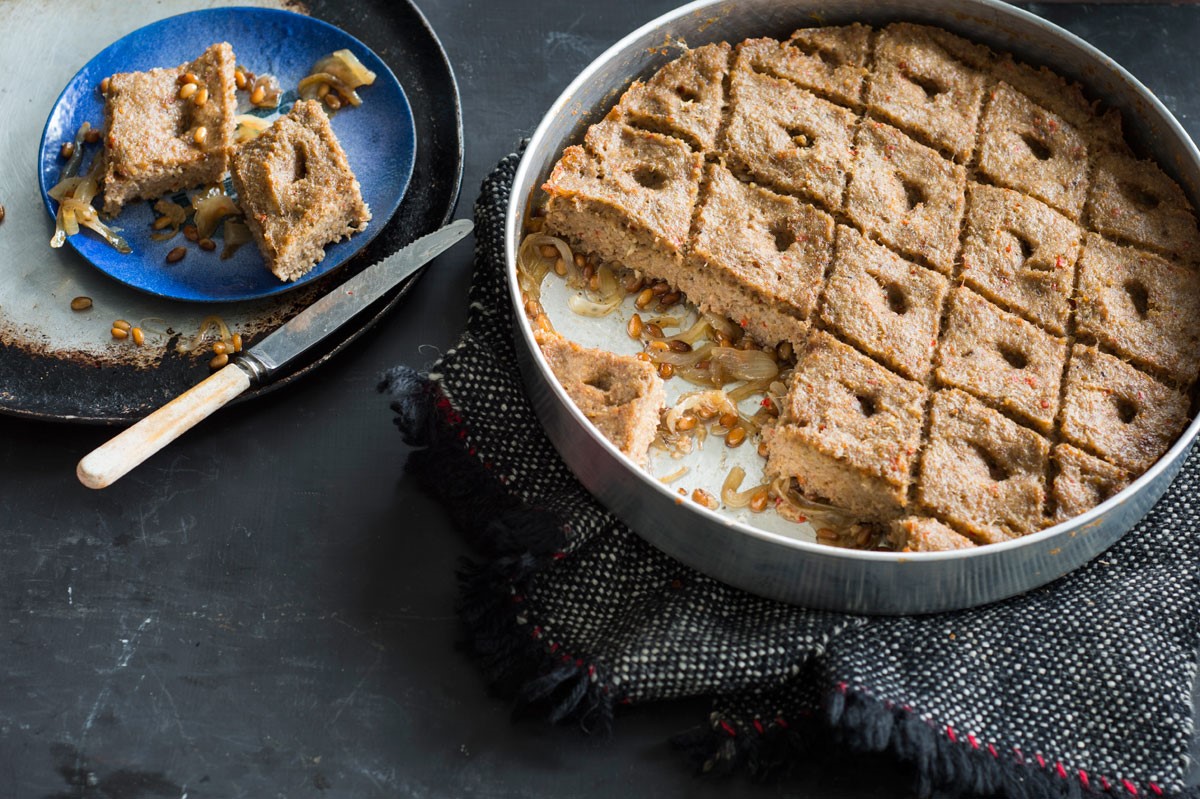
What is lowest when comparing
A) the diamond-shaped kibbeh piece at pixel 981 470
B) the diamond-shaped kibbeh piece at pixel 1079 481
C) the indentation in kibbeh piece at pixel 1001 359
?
the diamond-shaped kibbeh piece at pixel 981 470

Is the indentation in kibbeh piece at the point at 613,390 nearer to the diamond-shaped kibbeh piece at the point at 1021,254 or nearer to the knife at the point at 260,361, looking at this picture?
the knife at the point at 260,361

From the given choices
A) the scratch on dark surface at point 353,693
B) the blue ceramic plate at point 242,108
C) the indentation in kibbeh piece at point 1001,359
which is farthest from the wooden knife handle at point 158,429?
the indentation in kibbeh piece at point 1001,359

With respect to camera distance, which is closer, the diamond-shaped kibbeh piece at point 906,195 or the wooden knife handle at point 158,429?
the wooden knife handle at point 158,429

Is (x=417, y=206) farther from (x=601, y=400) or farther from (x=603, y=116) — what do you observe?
(x=601, y=400)

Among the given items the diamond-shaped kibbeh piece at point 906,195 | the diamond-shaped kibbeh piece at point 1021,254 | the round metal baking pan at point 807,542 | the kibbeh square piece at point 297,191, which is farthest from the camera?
the kibbeh square piece at point 297,191

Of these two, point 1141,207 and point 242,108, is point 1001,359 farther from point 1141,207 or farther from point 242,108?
point 242,108

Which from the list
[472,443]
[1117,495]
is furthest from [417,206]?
[1117,495]
